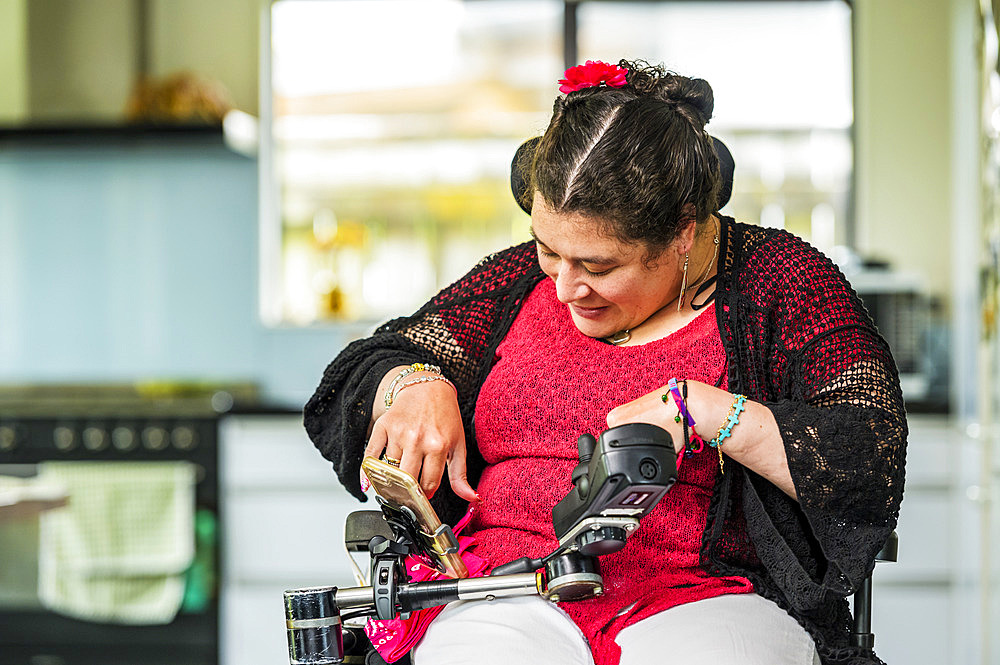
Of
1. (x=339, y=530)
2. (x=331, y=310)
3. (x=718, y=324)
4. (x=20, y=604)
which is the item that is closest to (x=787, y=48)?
(x=331, y=310)

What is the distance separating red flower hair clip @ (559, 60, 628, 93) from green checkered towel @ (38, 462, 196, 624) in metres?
2.16

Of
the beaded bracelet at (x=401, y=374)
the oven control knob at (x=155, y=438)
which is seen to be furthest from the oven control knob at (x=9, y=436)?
the beaded bracelet at (x=401, y=374)

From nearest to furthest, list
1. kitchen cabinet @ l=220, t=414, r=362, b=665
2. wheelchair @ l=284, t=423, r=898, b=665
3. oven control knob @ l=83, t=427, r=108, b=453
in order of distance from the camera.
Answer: wheelchair @ l=284, t=423, r=898, b=665 → kitchen cabinet @ l=220, t=414, r=362, b=665 → oven control knob @ l=83, t=427, r=108, b=453

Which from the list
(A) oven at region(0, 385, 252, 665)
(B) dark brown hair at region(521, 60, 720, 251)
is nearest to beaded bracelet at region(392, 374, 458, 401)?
(B) dark brown hair at region(521, 60, 720, 251)

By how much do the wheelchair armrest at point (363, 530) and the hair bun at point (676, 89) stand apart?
2.07 feet

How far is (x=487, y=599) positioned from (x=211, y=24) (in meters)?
3.14

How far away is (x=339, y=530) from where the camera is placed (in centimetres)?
306

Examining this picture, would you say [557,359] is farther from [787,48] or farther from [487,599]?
[787,48]

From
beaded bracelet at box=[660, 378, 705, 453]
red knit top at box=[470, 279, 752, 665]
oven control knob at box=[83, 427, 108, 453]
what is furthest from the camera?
oven control knob at box=[83, 427, 108, 453]

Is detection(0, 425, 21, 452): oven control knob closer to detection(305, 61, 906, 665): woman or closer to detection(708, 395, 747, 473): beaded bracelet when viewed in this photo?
detection(305, 61, 906, 665): woman

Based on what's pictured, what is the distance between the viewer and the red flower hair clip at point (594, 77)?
1.34 meters

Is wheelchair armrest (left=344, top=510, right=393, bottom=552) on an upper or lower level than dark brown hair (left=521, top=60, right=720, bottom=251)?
lower

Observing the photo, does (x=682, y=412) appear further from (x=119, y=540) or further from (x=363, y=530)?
(x=119, y=540)

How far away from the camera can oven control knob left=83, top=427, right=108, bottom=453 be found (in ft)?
10.5
